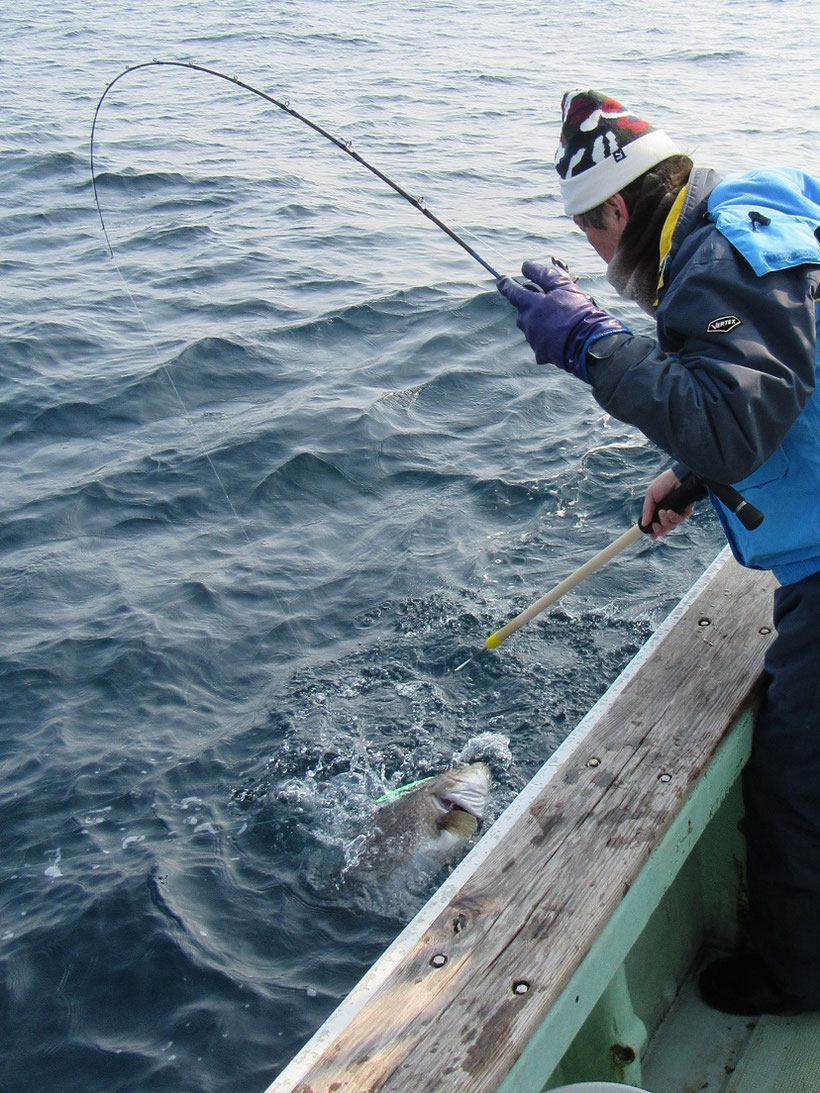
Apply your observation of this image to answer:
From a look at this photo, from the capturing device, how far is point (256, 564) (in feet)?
19.7

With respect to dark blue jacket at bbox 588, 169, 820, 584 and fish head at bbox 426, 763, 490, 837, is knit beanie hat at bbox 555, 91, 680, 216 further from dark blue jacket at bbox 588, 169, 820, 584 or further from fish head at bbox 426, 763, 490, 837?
fish head at bbox 426, 763, 490, 837

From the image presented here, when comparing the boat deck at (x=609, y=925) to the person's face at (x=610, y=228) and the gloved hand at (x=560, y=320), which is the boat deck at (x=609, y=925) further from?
the person's face at (x=610, y=228)

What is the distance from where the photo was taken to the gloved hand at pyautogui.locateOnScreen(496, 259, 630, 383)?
243 cm

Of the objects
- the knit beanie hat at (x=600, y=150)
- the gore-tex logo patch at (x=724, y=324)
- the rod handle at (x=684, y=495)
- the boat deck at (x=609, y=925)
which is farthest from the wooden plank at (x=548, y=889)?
the knit beanie hat at (x=600, y=150)

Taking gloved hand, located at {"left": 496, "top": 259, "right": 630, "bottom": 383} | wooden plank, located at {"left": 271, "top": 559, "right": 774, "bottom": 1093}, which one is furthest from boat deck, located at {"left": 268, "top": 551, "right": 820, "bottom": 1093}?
gloved hand, located at {"left": 496, "top": 259, "right": 630, "bottom": 383}

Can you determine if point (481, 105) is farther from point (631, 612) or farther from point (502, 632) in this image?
point (502, 632)

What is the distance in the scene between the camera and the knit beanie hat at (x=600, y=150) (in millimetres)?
2520

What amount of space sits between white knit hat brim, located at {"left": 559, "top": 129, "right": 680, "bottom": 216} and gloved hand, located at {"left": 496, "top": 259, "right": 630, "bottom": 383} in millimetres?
180

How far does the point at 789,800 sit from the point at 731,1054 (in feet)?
2.29

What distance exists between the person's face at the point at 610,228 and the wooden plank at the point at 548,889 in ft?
3.47

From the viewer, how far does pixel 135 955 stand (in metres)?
3.69

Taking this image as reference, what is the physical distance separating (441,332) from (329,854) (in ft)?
19.5

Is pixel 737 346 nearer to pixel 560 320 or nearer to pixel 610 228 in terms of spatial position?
pixel 560 320

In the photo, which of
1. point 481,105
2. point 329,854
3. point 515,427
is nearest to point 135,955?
point 329,854
